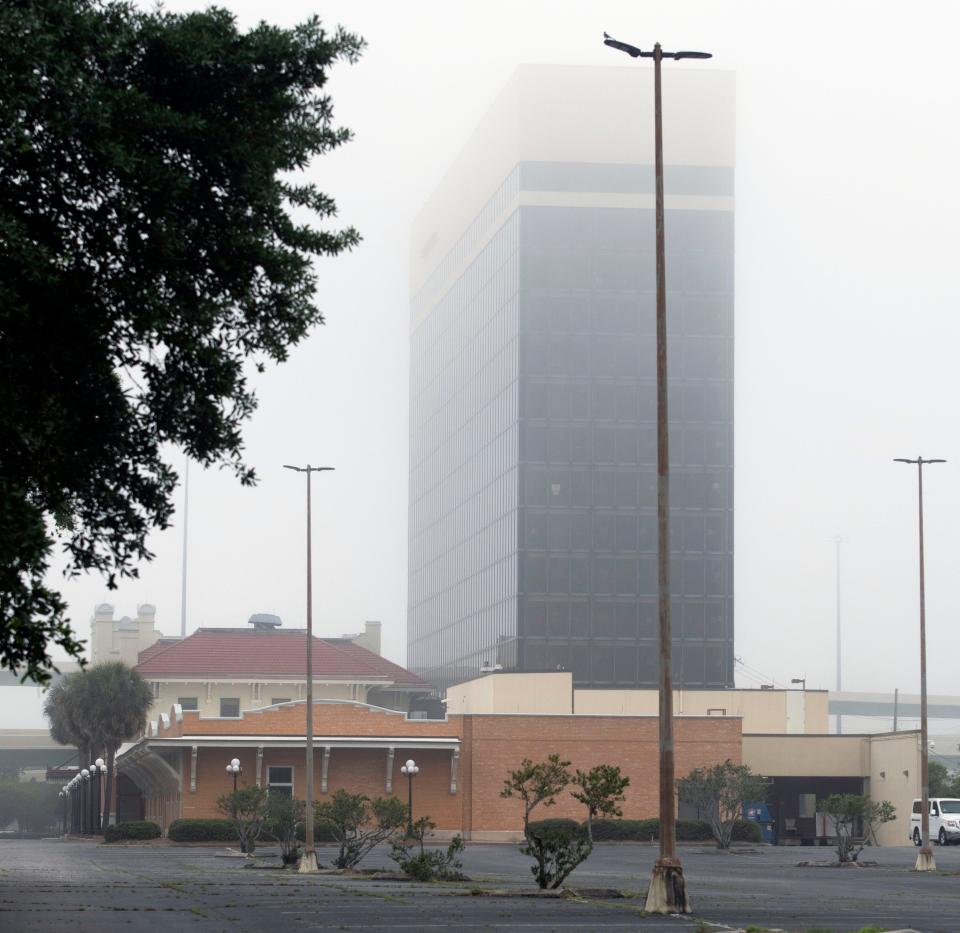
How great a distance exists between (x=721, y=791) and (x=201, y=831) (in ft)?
74.2

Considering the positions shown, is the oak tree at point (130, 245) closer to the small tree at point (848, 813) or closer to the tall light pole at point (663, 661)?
the tall light pole at point (663, 661)

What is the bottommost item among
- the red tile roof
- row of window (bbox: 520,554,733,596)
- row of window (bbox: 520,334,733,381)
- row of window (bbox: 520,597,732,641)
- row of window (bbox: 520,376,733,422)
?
the red tile roof

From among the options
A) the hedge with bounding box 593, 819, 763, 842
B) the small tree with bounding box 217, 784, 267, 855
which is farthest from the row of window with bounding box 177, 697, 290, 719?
the small tree with bounding box 217, 784, 267, 855

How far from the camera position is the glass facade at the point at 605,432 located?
133 metres

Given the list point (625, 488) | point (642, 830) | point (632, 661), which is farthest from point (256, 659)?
point (642, 830)

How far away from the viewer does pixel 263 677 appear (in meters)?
113

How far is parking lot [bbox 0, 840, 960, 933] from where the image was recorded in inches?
945

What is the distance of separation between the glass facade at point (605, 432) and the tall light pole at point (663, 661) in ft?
335

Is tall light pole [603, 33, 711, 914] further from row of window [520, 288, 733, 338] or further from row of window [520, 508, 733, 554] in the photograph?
row of window [520, 288, 733, 338]

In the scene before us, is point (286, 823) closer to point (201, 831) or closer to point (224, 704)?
point (201, 831)

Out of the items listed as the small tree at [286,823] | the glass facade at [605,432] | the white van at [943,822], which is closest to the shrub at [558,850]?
the small tree at [286,823]

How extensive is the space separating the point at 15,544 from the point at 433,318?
149466 millimetres

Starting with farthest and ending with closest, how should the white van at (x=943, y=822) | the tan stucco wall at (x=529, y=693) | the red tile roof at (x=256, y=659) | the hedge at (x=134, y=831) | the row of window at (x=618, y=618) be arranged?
the row of window at (x=618, y=618)
the red tile roof at (x=256, y=659)
the tan stucco wall at (x=529, y=693)
the hedge at (x=134, y=831)
the white van at (x=943, y=822)

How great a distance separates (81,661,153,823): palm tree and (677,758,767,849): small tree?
3048cm
